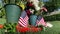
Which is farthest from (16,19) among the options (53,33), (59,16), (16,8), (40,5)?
(59,16)

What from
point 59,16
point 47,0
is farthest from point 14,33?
point 47,0

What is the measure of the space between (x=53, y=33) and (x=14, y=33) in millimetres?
1185

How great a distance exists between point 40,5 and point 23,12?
69 cm

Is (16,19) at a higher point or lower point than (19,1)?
lower

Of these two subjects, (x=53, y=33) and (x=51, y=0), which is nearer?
(x=53, y=33)

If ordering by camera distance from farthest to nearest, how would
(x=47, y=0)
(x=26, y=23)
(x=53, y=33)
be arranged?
(x=47, y=0) → (x=26, y=23) → (x=53, y=33)

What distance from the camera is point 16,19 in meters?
8.95

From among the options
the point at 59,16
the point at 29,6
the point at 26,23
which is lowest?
the point at 59,16

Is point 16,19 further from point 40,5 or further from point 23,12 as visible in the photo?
point 40,5

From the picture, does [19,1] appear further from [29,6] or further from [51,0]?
[51,0]

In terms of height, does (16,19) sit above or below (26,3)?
below

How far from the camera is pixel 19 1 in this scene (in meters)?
9.02

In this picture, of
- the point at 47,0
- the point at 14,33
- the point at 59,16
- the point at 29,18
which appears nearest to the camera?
the point at 14,33

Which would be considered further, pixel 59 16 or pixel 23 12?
pixel 59 16
